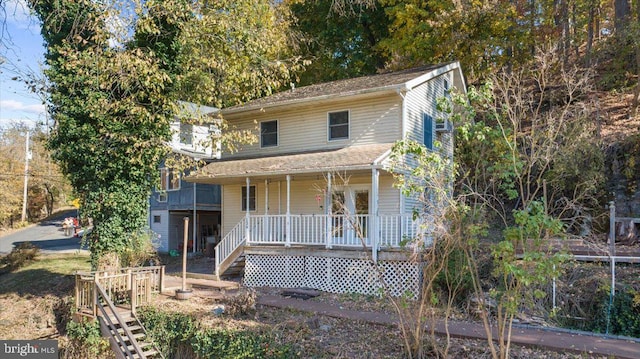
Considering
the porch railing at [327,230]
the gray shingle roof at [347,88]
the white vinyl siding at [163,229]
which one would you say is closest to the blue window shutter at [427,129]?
the gray shingle roof at [347,88]

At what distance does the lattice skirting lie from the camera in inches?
494

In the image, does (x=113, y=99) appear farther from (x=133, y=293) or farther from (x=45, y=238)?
(x=45, y=238)

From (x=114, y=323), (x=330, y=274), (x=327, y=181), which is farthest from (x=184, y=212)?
(x=114, y=323)

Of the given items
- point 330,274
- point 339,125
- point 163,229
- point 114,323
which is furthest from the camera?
point 163,229

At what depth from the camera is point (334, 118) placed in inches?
636

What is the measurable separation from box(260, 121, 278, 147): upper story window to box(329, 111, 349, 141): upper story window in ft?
8.12

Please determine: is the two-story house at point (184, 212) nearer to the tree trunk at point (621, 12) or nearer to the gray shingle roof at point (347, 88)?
the gray shingle roof at point (347, 88)

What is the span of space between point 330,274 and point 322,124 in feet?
18.3

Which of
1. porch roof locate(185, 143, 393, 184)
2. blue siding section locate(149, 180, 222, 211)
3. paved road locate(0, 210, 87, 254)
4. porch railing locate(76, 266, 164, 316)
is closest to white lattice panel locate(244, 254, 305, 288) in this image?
porch roof locate(185, 143, 393, 184)

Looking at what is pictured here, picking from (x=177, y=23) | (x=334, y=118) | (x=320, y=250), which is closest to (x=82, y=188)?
(x=177, y=23)

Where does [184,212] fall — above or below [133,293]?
above

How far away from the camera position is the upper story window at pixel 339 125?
15922 millimetres

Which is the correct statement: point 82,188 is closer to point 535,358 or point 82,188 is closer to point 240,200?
point 240,200

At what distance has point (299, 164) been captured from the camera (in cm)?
1479
